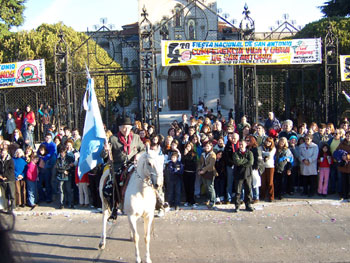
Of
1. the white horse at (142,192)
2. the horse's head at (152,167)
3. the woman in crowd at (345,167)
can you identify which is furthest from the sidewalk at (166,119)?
the horse's head at (152,167)

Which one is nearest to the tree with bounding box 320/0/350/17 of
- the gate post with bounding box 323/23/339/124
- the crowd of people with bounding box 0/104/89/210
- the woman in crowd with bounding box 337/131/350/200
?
the gate post with bounding box 323/23/339/124

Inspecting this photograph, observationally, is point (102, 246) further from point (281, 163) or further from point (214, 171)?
point (281, 163)

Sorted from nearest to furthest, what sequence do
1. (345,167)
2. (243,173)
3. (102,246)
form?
(102,246) < (243,173) < (345,167)

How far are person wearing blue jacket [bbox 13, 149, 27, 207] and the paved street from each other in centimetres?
80

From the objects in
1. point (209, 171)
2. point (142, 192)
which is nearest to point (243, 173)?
point (209, 171)

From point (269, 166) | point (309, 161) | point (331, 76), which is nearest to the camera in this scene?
point (269, 166)

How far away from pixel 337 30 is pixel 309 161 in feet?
40.5

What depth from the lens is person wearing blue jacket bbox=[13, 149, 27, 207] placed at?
33.9 ft

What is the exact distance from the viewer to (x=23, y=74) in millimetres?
15227

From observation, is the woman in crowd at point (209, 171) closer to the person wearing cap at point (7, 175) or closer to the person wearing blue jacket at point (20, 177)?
the person wearing blue jacket at point (20, 177)

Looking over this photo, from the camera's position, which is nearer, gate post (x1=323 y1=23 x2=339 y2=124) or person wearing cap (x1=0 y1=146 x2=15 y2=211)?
person wearing cap (x1=0 y1=146 x2=15 y2=211)

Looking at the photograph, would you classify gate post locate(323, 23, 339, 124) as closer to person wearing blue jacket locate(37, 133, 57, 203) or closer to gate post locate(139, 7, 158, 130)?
gate post locate(139, 7, 158, 130)

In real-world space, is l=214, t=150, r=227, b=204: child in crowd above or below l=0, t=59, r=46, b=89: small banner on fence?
below

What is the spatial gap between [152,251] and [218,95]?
29.4m
